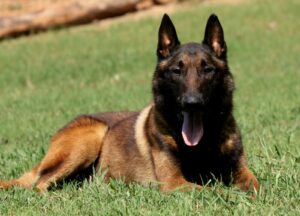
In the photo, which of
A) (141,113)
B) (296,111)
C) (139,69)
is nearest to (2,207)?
(141,113)

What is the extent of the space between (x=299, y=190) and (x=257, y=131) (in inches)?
143

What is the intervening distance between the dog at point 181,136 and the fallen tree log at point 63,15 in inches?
625

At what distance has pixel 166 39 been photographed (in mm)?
6574

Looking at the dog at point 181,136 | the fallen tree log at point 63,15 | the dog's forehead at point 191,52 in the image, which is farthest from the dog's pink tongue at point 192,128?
the fallen tree log at point 63,15

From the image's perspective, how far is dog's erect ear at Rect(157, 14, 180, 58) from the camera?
21.4ft

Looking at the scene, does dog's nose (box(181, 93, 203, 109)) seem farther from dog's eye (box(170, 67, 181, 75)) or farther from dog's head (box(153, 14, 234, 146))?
dog's eye (box(170, 67, 181, 75))

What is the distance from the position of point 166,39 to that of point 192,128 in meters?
0.84

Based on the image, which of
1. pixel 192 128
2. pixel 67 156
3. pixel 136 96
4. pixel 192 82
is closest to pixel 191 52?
pixel 192 82

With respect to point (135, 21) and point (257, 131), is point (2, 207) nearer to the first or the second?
point (257, 131)

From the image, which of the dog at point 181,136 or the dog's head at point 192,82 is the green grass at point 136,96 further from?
the dog's head at point 192,82

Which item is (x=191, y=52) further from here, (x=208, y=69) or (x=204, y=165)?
(x=204, y=165)

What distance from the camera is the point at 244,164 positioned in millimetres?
6379

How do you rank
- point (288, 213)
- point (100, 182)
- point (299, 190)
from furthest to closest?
point (100, 182) → point (299, 190) → point (288, 213)

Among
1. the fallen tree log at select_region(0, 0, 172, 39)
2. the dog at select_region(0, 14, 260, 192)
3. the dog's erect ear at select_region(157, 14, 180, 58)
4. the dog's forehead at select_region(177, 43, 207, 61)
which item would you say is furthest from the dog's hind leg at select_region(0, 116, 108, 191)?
the fallen tree log at select_region(0, 0, 172, 39)
